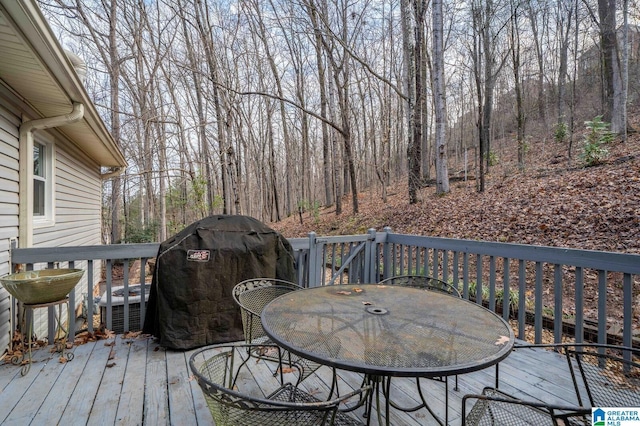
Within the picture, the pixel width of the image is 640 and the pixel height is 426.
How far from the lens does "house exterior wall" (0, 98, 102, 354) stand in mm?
3002

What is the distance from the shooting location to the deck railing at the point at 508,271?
7.43 feet

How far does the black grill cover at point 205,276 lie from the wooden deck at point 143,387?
0.87 feet

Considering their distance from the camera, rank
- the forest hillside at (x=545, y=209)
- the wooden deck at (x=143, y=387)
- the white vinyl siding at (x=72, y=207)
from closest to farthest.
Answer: the wooden deck at (x=143, y=387)
the white vinyl siding at (x=72, y=207)
the forest hillside at (x=545, y=209)

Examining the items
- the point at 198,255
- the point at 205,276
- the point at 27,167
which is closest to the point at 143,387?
the point at 205,276

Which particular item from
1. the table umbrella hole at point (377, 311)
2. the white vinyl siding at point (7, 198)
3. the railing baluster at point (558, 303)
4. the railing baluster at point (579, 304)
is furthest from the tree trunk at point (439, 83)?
the white vinyl siding at point (7, 198)

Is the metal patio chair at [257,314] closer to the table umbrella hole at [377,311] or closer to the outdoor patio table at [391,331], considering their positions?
the outdoor patio table at [391,331]

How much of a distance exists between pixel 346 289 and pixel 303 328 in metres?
0.76

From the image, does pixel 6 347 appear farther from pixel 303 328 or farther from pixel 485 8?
pixel 485 8

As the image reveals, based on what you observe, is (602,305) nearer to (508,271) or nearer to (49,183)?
(508,271)

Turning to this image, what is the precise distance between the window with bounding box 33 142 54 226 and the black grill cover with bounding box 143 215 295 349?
2.82m

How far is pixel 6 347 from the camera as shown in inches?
115

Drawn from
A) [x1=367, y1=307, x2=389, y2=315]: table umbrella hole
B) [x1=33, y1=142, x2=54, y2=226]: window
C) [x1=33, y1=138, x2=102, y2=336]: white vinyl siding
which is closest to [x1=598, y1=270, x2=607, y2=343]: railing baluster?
[x1=367, y1=307, x2=389, y2=315]: table umbrella hole

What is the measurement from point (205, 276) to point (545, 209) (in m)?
6.41

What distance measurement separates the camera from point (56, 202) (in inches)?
198
